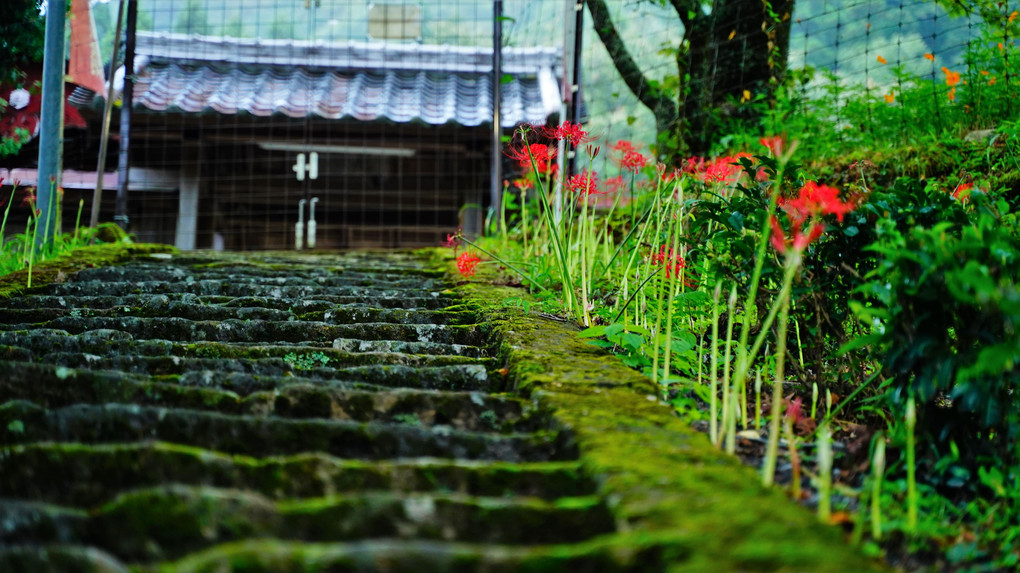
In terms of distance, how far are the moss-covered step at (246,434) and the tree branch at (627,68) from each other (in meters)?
5.15

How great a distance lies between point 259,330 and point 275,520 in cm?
175

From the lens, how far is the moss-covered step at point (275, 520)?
4.51 ft

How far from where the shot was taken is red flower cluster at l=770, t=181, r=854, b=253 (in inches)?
69.8

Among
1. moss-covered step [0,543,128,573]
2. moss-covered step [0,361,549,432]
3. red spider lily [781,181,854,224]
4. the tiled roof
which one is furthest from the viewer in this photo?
the tiled roof

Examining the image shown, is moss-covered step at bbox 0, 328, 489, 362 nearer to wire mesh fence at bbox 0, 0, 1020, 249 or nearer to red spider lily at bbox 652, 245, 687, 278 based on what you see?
red spider lily at bbox 652, 245, 687, 278

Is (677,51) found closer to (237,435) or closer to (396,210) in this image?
(396,210)

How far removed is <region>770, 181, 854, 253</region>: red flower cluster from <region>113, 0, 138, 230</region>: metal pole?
5527mm

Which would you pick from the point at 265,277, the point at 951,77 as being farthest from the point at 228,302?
the point at 951,77

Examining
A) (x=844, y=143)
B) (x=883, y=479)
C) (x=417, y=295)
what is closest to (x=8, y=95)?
(x=417, y=295)

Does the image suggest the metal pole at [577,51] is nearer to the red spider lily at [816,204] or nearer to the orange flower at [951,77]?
the orange flower at [951,77]

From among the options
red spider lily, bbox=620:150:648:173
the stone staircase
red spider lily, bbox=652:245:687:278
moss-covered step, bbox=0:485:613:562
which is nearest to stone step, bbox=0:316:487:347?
the stone staircase

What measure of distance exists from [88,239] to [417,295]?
298 centimetres

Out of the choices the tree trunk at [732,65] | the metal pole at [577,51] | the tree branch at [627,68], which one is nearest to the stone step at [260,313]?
the metal pole at [577,51]

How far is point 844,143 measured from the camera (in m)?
4.97
